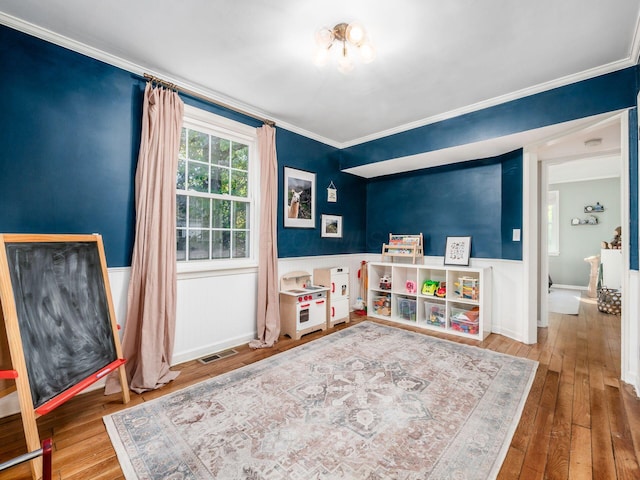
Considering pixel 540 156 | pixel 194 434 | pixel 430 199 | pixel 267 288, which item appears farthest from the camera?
pixel 430 199

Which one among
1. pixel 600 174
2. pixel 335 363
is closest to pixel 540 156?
pixel 335 363

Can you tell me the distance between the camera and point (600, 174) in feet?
19.9

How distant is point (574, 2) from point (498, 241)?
2477 millimetres

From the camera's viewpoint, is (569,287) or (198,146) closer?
(198,146)

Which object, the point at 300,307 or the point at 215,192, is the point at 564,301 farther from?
the point at 215,192

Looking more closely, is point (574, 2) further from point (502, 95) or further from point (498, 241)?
point (498, 241)

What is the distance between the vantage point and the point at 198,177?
9.77 feet

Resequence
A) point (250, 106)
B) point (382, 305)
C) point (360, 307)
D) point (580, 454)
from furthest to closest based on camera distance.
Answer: point (360, 307) → point (382, 305) → point (250, 106) → point (580, 454)

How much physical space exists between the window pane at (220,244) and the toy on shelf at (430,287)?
2603 millimetres

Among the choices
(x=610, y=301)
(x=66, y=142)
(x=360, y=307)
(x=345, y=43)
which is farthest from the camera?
(x=360, y=307)

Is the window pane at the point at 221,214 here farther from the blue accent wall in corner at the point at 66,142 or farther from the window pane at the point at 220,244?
the blue accent wall in corner at the point at 66,142

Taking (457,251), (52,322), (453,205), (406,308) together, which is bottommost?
(406,308)

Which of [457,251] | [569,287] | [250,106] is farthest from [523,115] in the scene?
[569,287]

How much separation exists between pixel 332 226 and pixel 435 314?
187 cm
